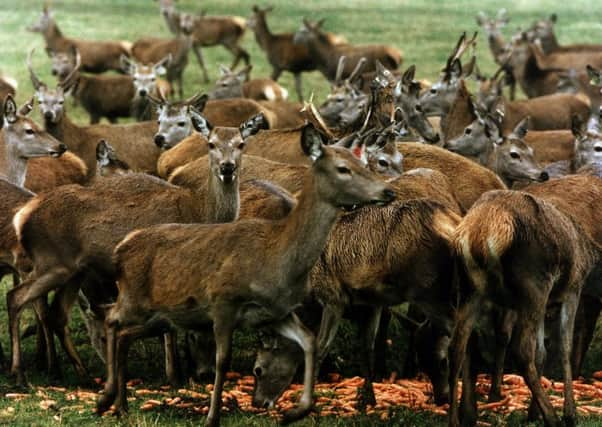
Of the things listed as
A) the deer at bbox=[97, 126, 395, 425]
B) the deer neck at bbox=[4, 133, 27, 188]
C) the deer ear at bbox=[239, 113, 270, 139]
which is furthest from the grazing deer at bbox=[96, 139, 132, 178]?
the deer at bbox=[97, 126, 395, 425]

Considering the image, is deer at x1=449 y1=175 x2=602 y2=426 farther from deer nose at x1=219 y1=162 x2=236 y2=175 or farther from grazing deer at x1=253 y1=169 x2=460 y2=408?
deer nose at x1=219 y1=162 x2=236 y2=175

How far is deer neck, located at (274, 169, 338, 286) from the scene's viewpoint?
700 cm

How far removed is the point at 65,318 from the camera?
9102mm

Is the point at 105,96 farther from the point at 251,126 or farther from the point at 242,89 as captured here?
the point at 251,126

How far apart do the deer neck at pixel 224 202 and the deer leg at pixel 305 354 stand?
154cm

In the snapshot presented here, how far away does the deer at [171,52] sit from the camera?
73.2 ft

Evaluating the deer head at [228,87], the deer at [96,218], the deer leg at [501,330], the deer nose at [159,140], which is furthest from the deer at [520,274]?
the deer head at [228,87]

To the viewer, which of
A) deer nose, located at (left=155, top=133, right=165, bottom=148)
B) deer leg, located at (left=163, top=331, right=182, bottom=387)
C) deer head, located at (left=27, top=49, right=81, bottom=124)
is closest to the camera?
deer leg, located at (left=163, top=331, right=182, bottom=387)

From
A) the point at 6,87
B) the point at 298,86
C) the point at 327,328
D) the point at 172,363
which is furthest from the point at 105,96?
the point at 327,328

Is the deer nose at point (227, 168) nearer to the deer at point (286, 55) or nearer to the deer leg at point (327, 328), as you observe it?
the deer leg at point (327, 328)

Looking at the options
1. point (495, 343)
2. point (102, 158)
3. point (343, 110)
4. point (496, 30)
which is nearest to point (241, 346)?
point (102, 158)

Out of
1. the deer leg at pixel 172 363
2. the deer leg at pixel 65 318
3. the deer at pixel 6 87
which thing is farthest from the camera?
the deer at pixel 6 87

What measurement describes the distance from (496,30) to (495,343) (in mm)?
18356

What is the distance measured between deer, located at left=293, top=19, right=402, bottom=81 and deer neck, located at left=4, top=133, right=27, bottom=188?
10.5 meters
